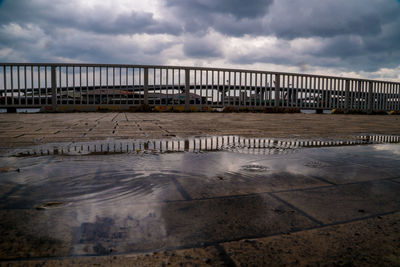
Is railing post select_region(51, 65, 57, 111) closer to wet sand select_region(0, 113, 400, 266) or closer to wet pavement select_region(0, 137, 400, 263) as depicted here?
wet pavement select_region(0, 137, 400, 263)

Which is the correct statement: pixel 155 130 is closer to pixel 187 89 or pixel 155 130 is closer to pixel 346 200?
pixel 346 200

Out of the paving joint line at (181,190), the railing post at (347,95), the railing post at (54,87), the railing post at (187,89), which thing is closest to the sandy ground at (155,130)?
the paving joint line at (181,190)

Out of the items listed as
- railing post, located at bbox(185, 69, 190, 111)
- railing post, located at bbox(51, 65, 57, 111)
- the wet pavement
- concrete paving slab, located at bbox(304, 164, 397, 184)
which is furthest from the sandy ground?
railing post, located at bbox(51, 65, 57, 111)

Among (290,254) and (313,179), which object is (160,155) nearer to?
(313,179)

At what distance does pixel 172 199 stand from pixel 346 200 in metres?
1.03

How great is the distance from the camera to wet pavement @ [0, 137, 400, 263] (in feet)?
3.54

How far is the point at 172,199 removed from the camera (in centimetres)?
151

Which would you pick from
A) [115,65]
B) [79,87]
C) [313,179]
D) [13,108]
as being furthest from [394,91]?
[13,108]

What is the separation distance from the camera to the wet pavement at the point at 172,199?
1080mm

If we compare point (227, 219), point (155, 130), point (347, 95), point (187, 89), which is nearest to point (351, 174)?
point (227, 219)

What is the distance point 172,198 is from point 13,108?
30.5 meters

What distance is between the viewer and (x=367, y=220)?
4.15ft

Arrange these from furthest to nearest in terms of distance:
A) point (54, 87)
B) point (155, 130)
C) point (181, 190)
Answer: point (54, 87), point (155, 130), point (181, 190)

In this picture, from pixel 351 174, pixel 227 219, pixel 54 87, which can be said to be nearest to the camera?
pixel 227 219
